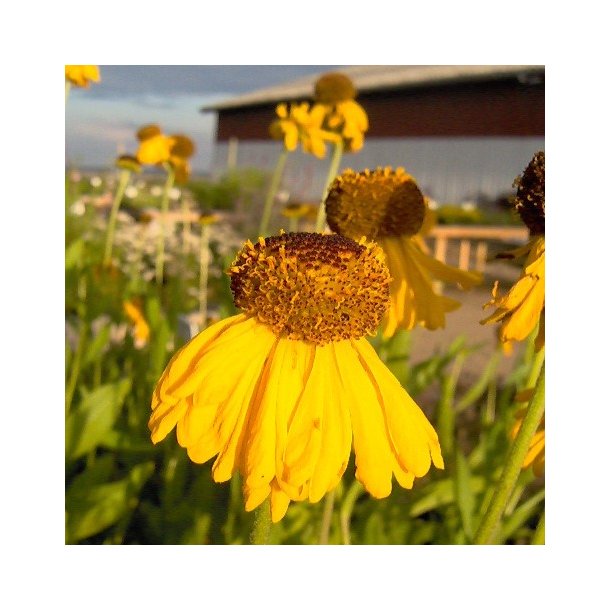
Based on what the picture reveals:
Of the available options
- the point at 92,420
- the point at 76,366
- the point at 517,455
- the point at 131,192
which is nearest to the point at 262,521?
the point at 517,455

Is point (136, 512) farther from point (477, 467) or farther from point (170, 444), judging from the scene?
point (477, 467)

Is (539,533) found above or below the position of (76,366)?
below

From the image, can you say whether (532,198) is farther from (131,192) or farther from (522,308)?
(131,192)

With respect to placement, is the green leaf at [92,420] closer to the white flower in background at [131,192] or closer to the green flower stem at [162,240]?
the green flower stem at [162,240]

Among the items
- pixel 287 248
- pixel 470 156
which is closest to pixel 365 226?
pixel 287 248

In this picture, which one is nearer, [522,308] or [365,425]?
[365,425]

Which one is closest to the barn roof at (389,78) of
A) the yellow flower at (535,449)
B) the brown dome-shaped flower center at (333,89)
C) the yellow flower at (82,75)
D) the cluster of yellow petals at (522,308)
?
the brown dome-shaped flower center at (333,89)
